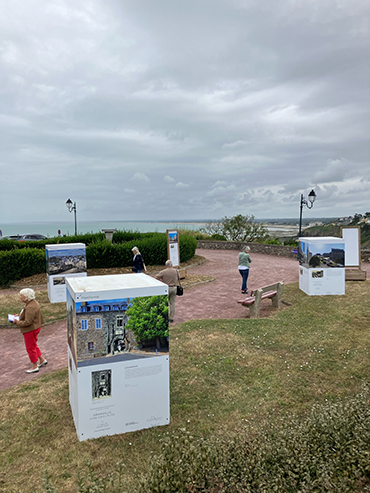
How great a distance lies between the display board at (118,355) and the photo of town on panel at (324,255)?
26.4ft

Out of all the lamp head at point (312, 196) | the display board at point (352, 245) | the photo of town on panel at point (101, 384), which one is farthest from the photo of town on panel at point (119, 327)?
the lamp head at point (312, 196)

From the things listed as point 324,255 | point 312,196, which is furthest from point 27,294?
point 312,196

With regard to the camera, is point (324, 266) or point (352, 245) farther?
point (352, 245)

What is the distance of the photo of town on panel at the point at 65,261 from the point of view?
1188 centimetres

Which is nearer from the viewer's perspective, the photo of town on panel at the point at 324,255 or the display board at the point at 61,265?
the photo of town on panel at the point at 324,255

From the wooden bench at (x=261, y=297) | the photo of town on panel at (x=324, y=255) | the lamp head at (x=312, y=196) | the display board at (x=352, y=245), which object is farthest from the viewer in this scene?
the lamp head at (x=312, y=196)

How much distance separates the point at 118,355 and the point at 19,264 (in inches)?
510

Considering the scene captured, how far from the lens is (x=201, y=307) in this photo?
11.4 metres

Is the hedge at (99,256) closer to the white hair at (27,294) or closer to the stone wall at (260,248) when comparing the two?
the stone wall at (260,248)

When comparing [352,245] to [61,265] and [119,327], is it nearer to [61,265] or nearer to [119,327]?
[61,265]

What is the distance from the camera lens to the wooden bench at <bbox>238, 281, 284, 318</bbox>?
32.8 feet

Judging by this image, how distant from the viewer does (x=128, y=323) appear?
4.47 m

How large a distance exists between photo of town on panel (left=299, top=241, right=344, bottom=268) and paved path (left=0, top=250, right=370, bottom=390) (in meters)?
2.79

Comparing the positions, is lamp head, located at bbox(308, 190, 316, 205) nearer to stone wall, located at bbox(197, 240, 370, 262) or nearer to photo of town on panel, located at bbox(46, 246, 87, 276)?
stone wall, located at bbox(197, 240, 370, 262)
